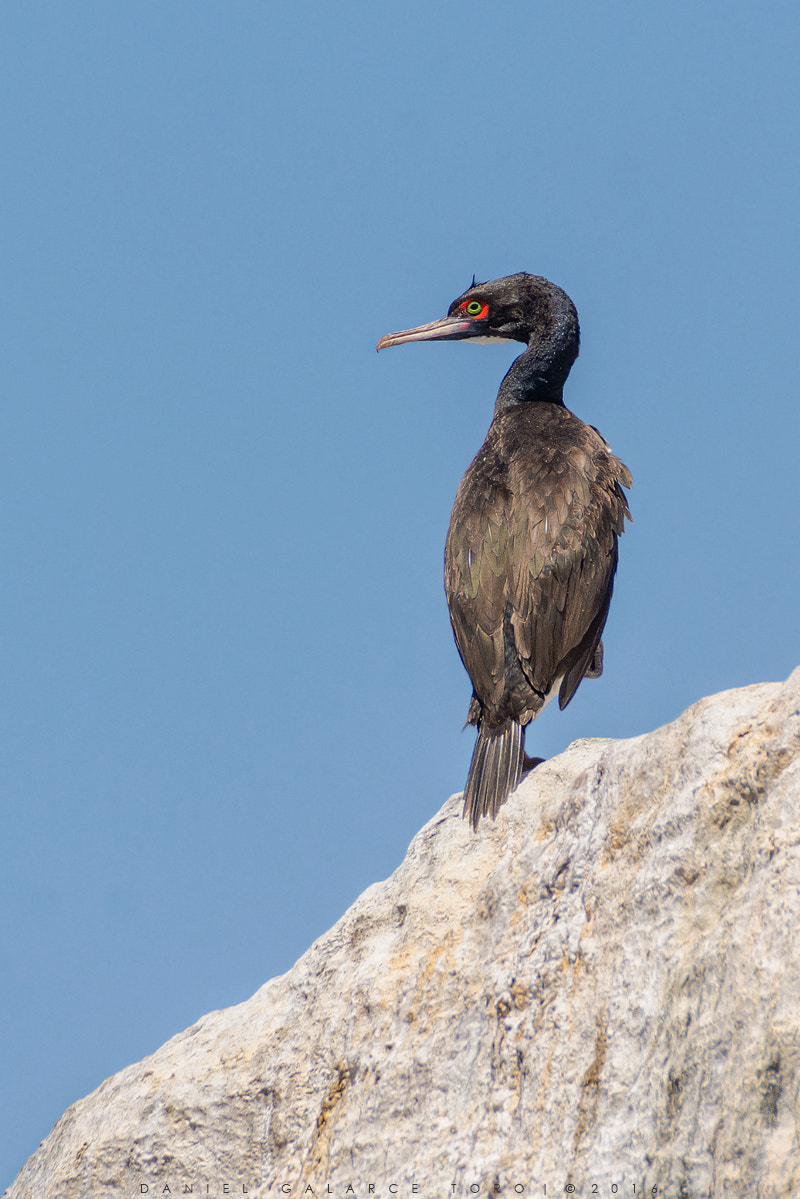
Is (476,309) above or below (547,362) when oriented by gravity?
above

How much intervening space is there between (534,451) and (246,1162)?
532cm

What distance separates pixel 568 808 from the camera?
6.57 m

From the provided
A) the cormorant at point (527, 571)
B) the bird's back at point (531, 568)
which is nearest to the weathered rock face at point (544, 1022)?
the cormorant at point (527, 571)

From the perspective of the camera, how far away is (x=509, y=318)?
1124cm

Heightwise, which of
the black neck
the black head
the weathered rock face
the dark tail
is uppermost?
the black head

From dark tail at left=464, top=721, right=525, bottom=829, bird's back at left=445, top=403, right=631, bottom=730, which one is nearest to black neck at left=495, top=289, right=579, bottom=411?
bird's back at left=445, top=403, right=631, bottom=730

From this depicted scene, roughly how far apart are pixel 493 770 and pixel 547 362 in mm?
4297

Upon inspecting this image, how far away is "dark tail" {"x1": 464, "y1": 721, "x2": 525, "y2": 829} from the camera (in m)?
7.50

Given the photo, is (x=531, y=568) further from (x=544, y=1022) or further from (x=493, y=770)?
(x=544, y=1022)

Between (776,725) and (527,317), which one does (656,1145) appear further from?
(527,317)

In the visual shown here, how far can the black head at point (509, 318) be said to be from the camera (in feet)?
35.8

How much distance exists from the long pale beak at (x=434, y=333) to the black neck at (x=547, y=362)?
78 centimetres

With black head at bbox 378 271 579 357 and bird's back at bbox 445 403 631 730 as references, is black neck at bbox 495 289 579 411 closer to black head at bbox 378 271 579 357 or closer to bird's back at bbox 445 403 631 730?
black head at bbox 378 271 579 357

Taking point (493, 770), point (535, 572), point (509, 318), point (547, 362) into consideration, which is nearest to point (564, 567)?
point (535, 572)
